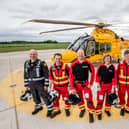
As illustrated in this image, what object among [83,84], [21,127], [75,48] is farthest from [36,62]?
[75,48]

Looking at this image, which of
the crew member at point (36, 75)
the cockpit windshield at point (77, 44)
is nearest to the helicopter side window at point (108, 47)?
the cockpit windshield at point (77, 44)

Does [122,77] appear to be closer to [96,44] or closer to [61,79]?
[61,79]

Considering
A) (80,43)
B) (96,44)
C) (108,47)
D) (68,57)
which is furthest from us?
(108,47)

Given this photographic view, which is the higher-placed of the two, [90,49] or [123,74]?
[90,49]

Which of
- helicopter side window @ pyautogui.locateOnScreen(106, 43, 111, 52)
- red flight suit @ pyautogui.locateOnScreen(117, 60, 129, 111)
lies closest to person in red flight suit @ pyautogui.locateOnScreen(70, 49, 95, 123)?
red flight suit @ pyautogui.locateOnScreen(117, 60, 129, 111)

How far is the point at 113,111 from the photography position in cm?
316

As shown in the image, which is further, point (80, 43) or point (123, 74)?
point (80, 43)

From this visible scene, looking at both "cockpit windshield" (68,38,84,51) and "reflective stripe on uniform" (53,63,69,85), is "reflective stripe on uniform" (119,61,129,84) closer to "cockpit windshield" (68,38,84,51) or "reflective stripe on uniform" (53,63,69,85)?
"reflective stripe on uniform" (53,63,69,85)

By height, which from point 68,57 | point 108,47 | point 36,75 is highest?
point 108,47

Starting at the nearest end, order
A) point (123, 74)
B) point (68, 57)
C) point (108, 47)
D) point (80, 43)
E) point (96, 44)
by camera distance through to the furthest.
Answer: point (123, 74), point (68, 57), point (80, 43), point (96, 44), point (108, 47)

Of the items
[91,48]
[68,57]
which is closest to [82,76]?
[68,57]

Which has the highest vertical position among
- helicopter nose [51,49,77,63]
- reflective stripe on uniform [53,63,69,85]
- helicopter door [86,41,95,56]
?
helicopter door [86,41,95,56]

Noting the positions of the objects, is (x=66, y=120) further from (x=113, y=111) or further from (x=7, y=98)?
(x=7, y=98)

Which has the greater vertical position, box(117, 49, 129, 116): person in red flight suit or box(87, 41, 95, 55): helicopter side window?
box(87, 41, 95, 55): helicopter side window
